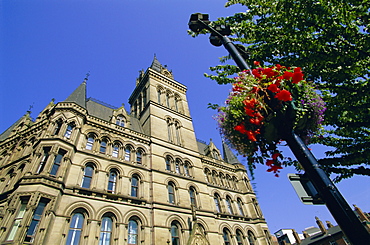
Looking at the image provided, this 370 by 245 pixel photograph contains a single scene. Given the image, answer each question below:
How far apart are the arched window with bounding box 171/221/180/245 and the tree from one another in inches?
478

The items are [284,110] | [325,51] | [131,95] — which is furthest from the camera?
[131,95]

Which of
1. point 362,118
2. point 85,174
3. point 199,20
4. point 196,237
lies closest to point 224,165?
point 196,237

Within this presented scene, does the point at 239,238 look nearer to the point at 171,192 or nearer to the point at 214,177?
the point at 214,177

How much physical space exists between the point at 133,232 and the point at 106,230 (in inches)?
70.7

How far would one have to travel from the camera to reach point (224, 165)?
2502 cm

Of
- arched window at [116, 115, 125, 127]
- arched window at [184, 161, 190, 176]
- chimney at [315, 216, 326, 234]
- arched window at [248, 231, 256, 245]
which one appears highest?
arched window at [116, 115, 125, 127]

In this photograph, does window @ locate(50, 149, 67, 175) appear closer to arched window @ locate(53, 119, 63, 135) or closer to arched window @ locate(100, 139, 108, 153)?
arched window @ locate(53, 119, 63, 135)

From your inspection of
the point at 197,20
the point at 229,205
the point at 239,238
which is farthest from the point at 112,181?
the point at 197,20

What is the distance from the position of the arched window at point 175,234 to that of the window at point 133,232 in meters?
2.68

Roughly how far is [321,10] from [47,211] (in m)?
13.8

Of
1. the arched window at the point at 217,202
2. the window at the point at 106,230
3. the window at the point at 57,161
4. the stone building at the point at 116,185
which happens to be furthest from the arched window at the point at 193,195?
the window at the point at 57,161

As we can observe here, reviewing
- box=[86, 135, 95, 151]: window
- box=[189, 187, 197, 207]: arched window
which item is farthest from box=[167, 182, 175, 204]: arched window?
box=[86, 135, 95, 151]: window

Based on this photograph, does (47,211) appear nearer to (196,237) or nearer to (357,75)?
(196,237)

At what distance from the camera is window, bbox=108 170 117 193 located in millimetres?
14594
